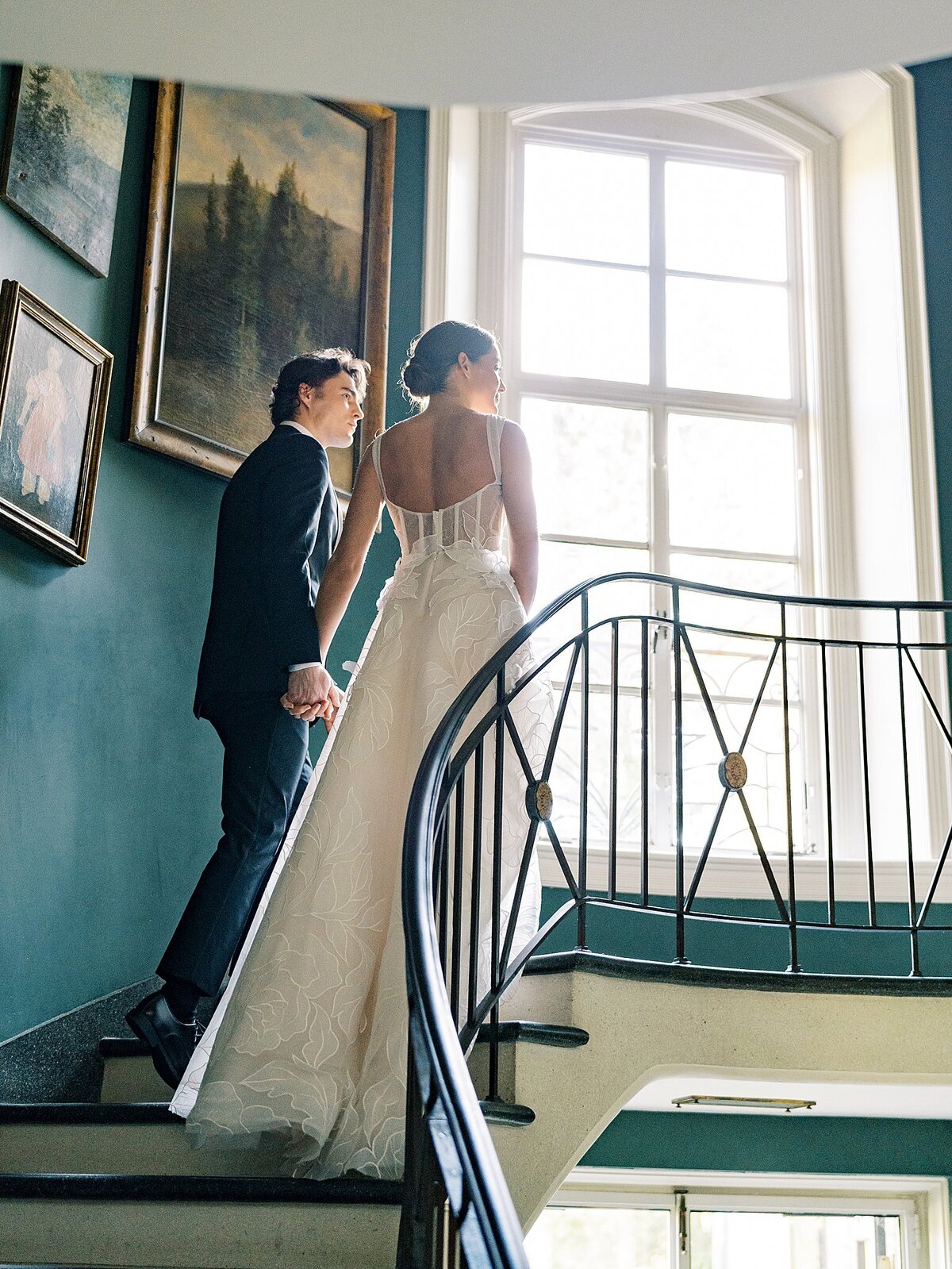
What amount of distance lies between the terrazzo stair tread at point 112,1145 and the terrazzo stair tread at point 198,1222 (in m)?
0.22

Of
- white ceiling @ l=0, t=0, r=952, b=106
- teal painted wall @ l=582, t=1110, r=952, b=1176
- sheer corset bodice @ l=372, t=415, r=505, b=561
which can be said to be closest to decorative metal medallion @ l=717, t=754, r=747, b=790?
sheer corset bodice @ l=372, t=415, r=505, b=561

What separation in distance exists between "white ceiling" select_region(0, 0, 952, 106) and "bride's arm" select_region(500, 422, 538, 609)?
159 centimetres

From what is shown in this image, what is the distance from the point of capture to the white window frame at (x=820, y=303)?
196 inches

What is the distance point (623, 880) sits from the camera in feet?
15.8

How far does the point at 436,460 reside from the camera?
10.7 ft

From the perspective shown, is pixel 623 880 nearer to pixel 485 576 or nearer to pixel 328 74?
pixel 485 576

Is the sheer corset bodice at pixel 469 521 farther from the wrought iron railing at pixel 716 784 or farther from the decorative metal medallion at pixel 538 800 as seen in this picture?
the decorative metal medallion at pixel 538 800

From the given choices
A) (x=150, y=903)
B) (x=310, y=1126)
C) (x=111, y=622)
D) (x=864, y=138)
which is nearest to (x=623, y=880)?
(x=150, y=903)

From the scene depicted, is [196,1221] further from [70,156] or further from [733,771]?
[70,156]

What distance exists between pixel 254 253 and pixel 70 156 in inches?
34.6

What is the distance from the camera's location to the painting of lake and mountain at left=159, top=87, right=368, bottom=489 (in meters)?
4.48

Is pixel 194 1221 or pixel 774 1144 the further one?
pixel 774 1144

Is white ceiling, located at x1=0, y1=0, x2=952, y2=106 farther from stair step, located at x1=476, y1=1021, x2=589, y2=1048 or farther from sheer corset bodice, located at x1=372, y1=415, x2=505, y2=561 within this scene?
stair step, located at x1=476, y1=1021, x2=589, y2=1048

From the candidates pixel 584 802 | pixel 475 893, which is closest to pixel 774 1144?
pixel 584 802
